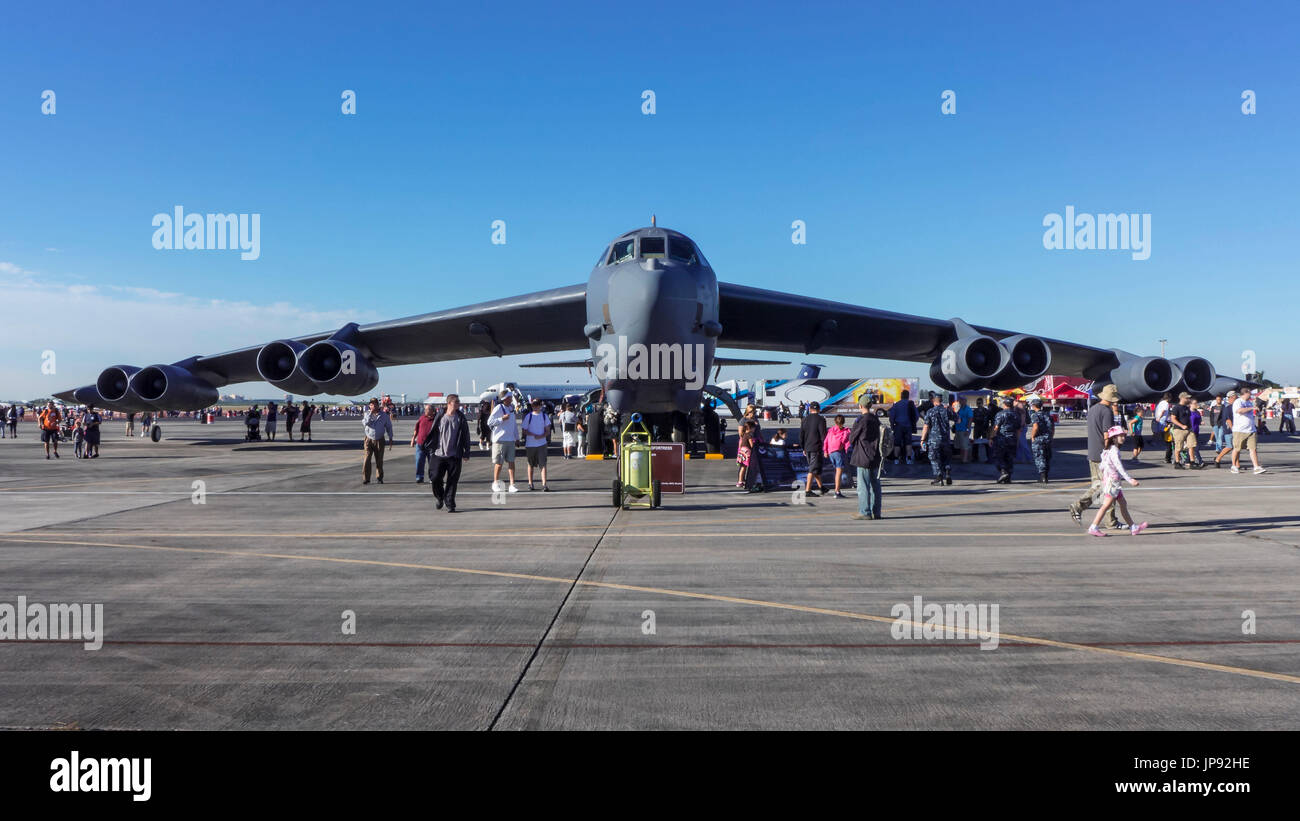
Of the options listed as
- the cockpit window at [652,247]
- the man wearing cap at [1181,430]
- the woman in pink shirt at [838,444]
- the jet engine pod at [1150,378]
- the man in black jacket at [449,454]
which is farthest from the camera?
the jet engine pod at [1150,378]

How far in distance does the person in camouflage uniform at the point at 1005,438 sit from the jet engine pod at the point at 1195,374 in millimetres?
8415

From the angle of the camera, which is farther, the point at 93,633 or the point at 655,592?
the point at 655,592

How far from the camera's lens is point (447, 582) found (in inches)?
247

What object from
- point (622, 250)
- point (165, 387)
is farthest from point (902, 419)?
point (165, 387)

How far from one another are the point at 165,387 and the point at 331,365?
7.54 metres

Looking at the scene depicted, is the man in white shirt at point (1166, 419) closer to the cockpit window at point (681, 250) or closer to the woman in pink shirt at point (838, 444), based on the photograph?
the woman in pink shirt at point (838, 444)

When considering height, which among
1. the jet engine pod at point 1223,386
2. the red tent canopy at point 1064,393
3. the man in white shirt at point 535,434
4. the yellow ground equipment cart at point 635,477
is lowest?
the yellow ground equipment cart at point 635,477

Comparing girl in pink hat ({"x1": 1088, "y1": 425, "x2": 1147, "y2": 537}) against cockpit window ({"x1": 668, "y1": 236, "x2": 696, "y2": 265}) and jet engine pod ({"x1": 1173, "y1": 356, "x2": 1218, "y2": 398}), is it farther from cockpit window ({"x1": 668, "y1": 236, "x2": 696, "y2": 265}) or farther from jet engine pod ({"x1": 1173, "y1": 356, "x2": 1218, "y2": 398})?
jet engine pod ({"x1": 1173, "y1": 356, "x2": 1218, "y2": 398})

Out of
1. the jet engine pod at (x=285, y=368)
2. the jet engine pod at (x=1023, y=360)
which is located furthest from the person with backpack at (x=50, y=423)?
the jet engine pod at (x=1023, y=360)

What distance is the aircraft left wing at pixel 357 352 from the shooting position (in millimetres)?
18984

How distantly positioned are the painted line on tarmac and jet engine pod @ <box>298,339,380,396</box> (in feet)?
35.4

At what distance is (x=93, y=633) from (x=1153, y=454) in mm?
24666
